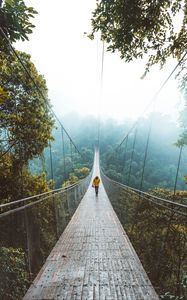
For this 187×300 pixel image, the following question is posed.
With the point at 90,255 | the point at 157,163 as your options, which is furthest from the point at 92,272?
the point at 157,163

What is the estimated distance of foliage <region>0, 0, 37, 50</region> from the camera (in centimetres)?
414

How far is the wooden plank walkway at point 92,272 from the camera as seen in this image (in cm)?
262

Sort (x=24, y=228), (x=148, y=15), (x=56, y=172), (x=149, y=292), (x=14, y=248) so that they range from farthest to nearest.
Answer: (x=56, y=172) < (x=148, y=15) < (x=24, y=228) < (x=149, y=292) < (x=14, y=248)

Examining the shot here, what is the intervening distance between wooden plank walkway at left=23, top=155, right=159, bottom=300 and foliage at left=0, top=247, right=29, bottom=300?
0.55 feet

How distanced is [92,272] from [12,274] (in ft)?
3.68

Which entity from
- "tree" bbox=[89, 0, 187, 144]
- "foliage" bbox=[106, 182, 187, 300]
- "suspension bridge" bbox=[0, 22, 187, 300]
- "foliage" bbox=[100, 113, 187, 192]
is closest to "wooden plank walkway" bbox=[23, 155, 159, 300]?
"suspension bridge" bbox=[0, 22, 187, 300]

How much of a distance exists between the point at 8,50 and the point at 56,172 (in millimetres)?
29062

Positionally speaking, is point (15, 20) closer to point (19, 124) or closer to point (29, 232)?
point (29, 232)

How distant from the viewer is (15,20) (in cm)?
418

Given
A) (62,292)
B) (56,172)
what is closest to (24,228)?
(62,292)

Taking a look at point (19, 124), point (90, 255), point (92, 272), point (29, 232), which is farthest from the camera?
point (19, 124)

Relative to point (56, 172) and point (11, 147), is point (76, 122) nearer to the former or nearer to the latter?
point (56, 172)

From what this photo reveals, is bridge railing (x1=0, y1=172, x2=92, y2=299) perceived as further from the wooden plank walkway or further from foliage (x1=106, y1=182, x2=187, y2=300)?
foliage (x1=106, y1=182, x2=187, y2=300)

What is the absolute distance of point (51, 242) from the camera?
4309 mm
